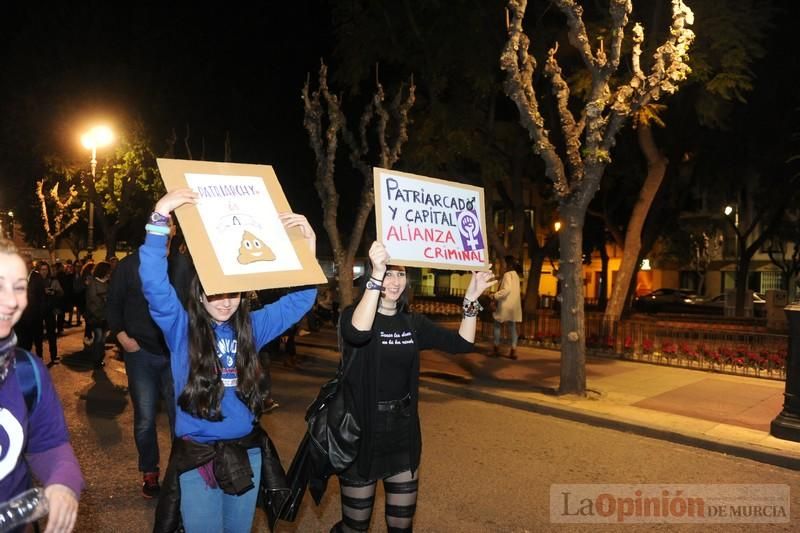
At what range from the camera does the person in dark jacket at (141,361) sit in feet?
16.8

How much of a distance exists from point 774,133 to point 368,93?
38.5 feet

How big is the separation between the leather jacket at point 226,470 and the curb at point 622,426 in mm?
5844

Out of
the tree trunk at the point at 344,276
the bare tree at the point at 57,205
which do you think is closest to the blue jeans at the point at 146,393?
the tree trunk at the point at 344,276

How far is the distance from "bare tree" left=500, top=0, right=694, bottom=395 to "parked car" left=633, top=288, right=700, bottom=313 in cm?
2750

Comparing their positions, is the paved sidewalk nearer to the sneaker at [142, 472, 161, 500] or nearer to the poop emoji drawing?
the sneaker at [142, 472, 161, 500]

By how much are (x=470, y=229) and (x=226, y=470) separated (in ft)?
6.63

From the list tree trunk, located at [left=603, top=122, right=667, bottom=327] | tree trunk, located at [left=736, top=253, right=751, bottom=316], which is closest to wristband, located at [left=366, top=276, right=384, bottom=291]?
tree trunk, located at [left=603, top=122, right=667, bottom=327]

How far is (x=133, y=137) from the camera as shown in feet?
74.2

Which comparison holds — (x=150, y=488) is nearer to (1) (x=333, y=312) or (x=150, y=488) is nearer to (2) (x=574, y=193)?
(2) (x=574, y=193)

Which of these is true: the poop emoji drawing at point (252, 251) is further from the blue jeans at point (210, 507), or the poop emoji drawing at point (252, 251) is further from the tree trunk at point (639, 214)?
the tree trunk at point (639, 214)

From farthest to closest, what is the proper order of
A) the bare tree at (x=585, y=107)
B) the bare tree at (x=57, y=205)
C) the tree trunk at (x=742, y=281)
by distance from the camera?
the bare tree at (x=57, y=205)
the tree trunk at (x=742, y=281)
the bare tree at (x=585, y=107)

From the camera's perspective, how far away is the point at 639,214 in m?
16.0

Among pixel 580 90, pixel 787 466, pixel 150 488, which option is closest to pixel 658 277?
pixel 580 90

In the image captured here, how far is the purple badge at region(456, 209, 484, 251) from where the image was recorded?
4012 millimetres
